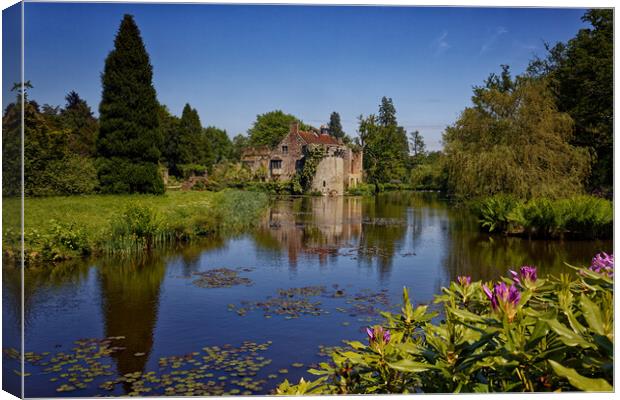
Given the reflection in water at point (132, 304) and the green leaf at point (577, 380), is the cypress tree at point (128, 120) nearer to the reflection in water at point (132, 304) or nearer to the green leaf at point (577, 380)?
the reflection in water at point (132, 304)

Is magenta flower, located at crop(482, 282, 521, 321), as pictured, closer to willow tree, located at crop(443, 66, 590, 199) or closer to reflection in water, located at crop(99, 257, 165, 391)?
reflection in water, located at crop(99, 257, 165, 391)

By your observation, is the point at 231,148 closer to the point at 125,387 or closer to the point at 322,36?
the point at 322,36

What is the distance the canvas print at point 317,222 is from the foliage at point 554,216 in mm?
52

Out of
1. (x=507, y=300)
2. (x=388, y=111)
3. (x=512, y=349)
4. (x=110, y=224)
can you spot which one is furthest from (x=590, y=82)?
(x=110, y=224)

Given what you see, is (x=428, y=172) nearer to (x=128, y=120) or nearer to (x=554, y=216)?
(x=554, y=216)

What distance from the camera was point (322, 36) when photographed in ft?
22.0

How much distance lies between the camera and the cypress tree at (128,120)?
1549cm

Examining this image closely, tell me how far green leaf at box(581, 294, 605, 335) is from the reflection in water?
323cm

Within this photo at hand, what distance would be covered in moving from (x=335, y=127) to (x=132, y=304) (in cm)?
2076

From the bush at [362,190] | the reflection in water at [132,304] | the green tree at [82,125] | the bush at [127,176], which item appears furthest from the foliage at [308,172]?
the reflection in water at [132,304]

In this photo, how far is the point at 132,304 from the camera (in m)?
6.62

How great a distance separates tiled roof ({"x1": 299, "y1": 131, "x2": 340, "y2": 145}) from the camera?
984 inches

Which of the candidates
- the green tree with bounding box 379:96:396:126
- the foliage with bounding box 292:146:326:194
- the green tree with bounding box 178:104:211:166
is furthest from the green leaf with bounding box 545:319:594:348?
the foliage with bounding box 292:146:326:194

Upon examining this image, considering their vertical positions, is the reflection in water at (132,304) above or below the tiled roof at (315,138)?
below
